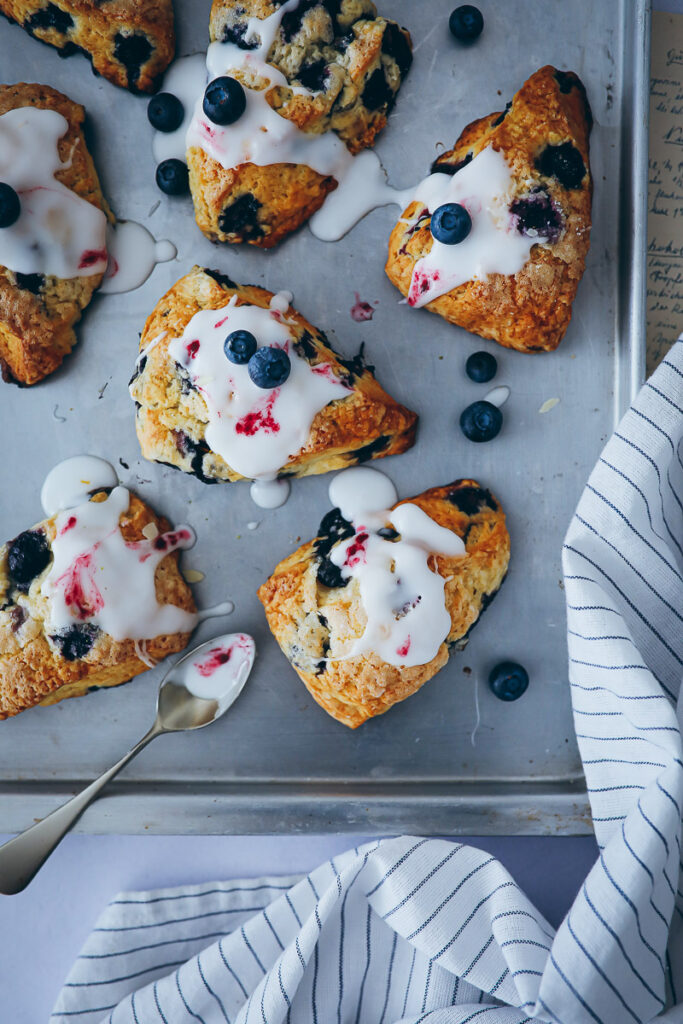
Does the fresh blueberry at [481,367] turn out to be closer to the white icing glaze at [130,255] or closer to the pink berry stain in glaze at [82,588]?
the white icing glaze at [130,255]

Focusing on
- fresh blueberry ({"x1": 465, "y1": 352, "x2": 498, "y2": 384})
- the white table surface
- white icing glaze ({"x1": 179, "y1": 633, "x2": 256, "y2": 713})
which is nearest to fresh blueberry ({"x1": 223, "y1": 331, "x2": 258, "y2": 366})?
fresh blueberry ({"x1": 465, "y1": 352, "x2": 498, "y2": 384})

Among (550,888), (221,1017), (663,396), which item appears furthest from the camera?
(550,888)

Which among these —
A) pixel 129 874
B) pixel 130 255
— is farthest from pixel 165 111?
pixel 129 874

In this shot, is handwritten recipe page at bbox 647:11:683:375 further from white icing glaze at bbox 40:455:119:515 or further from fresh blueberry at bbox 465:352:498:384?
white icing glaze at bbox 40:455:119:515

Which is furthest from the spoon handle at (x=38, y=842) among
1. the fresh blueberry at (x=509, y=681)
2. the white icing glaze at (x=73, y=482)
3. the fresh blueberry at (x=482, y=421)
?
the fresh blueberry at (x=482, y=421)

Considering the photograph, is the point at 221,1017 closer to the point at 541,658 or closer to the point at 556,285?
the point at 541,658

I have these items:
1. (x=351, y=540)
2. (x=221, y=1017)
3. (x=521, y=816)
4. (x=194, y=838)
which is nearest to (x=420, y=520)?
(x=351, y=540)

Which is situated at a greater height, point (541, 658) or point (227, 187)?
point (227, 187)
